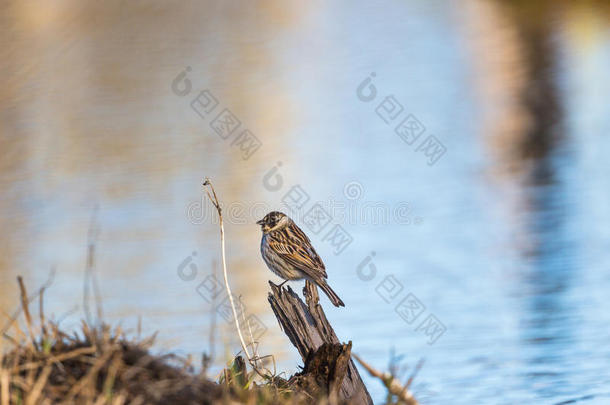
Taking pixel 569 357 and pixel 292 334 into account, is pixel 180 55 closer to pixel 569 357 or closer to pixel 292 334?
pixel 569 357

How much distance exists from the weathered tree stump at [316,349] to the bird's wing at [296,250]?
0.16m

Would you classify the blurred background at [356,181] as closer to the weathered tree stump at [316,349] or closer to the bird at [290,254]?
the weathered tree stump at [316,349]

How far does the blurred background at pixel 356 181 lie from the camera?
12.9 m

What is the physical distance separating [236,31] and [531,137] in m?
24.2

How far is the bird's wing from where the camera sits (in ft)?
27.5

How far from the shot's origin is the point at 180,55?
38688mm

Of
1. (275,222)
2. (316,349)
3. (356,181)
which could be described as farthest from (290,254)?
(356,181)

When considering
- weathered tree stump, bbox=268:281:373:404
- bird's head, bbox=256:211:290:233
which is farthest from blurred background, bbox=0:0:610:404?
bird's head, bbox=256:211:290:233

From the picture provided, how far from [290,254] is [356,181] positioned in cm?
1240

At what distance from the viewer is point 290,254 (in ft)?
27.6

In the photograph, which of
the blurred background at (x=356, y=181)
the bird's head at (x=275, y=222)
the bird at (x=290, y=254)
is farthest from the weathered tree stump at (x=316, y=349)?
the blurred background at (x=356, y=181)

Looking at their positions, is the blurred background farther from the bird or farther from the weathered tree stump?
the bird

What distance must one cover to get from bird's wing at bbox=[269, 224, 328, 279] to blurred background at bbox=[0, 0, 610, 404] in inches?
44.7

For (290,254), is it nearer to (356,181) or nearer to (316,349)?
(316,349)
